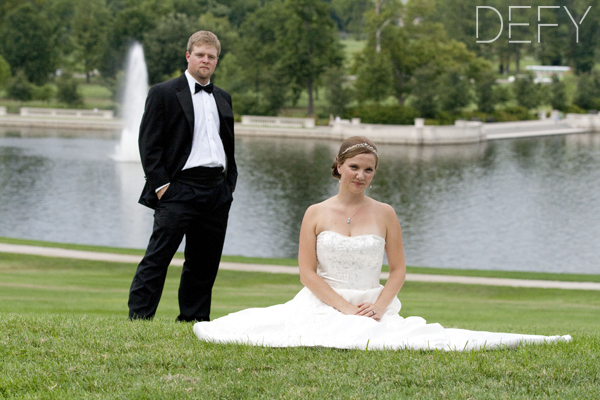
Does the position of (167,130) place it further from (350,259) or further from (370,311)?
(370,311)

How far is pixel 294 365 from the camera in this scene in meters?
4.59

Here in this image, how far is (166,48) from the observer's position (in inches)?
3061

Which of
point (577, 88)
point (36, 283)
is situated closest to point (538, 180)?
point (36, 283)

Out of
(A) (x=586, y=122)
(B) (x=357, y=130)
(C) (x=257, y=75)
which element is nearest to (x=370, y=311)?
(B) (x=357, y=130)

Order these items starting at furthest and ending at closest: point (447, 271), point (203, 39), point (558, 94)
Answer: point (558, 94) → point (447, 271) → point (203, 39)

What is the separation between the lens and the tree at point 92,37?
83.4 metres

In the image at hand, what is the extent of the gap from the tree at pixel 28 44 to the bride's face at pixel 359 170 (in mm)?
79985

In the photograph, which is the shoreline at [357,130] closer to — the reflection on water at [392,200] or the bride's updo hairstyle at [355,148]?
the reflection on water at [392,200]

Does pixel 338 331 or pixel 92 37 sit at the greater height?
pixel 92 37

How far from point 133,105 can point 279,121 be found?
13540 mm

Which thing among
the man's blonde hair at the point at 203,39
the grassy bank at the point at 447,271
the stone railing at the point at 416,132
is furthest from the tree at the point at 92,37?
the man's blonde hair at the point at 203,39

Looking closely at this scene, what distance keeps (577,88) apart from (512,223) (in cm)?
6090

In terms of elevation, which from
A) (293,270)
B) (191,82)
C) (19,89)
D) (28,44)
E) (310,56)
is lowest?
(293,270)

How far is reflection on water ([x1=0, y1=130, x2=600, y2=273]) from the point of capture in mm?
22922
